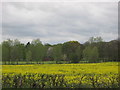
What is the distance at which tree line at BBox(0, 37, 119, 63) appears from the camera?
32.1 feet

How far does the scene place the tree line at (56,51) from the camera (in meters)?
9.78

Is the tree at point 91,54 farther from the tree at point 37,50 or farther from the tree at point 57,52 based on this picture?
the tree at point 37,50

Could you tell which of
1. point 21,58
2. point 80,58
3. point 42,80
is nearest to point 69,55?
point 80,58

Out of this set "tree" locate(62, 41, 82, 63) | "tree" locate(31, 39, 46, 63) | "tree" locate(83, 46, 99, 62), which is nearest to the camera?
"tree" locate(31, 39, 46, 63)

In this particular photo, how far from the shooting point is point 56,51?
10.1 meters

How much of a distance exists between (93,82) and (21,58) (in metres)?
7.41

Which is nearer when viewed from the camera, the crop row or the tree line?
the crop row

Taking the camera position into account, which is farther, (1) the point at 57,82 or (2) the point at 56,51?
(2) the point at 56,51

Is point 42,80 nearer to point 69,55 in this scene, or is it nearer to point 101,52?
point 69,55

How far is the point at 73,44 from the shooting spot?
9.75 meters

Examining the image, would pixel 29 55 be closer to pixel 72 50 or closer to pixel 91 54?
pixel 72 50

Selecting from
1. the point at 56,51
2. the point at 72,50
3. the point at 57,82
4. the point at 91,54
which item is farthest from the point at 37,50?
the point at 57,82

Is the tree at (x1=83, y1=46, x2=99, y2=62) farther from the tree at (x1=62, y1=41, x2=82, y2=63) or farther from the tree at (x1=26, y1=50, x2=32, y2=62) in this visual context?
the tree at (x1=26, y1=50, x2=32, y2=62)

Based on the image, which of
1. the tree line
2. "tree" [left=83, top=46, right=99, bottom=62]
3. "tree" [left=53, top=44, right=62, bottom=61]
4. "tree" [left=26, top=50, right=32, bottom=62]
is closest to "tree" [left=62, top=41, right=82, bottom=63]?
the tree line
